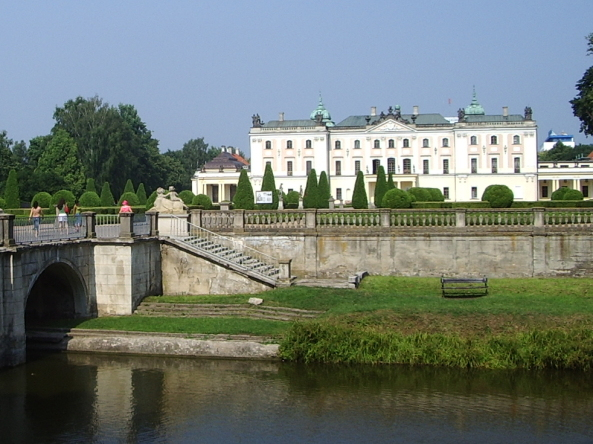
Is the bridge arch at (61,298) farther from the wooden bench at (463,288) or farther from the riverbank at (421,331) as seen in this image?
the wooden bench at (463,288)

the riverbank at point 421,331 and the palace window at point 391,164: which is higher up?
the palace window at point 391,164

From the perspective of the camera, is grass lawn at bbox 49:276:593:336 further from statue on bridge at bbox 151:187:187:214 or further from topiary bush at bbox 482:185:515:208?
topiary bush at bbox 482:185:515:208

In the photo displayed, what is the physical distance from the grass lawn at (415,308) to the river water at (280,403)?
1435 millimetres

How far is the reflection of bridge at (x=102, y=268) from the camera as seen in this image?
71.4 ft

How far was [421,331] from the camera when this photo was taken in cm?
2202

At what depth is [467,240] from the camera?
31.4 metres

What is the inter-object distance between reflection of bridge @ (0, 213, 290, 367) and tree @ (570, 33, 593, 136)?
21.9 m

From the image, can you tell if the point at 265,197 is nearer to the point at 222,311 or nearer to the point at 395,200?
the point at 395,200

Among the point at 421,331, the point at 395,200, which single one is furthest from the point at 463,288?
the point at 395,200

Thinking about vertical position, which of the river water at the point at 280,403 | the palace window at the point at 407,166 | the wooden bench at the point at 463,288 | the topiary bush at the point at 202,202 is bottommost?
the river water at the point at 280,403

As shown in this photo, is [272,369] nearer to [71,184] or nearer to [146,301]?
[146,301]

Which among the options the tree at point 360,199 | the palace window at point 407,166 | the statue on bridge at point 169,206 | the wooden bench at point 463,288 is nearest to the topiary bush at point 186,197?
the tree at point 360,199

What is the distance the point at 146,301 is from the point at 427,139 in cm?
6672

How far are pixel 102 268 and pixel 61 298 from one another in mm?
1664
